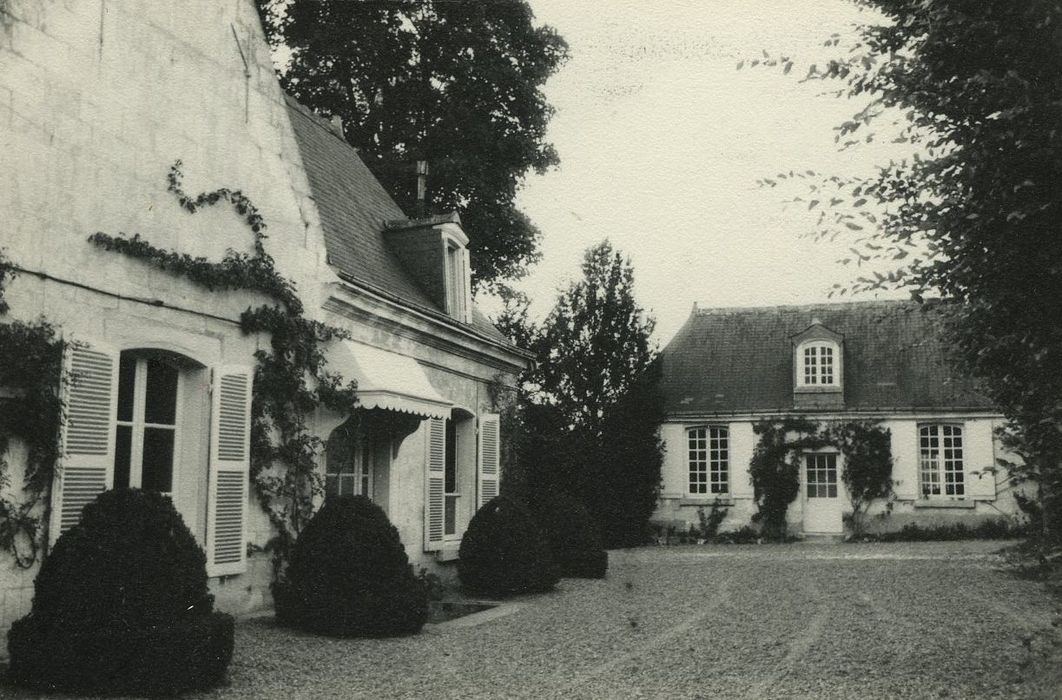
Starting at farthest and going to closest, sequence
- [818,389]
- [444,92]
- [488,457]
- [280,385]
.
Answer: [818,389] → [444,92] → [488,457] → [280,385]

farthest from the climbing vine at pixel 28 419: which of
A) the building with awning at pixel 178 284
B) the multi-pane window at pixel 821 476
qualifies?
the multi-pane window at pixel 821 476

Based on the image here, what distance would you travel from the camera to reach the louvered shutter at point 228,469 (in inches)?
332

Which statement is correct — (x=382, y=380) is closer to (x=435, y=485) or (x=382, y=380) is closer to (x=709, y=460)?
(x=435, y=485)

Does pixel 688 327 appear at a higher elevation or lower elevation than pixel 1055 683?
higher

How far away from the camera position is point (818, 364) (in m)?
25.8

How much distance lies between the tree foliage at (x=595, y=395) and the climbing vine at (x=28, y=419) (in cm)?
1602

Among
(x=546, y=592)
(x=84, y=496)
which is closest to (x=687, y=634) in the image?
(x=546, y=592)

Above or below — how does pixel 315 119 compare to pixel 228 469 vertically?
A: above

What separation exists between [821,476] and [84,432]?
2134cm

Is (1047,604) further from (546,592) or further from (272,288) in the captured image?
(272,288)

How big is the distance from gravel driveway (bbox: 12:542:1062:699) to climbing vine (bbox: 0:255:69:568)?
5.59ft

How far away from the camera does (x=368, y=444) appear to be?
11.8 meters

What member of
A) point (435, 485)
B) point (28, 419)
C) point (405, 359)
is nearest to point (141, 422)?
point (28, 419)

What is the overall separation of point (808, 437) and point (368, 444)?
53.0 feet
